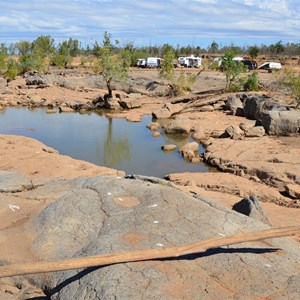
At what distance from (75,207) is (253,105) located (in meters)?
16.4

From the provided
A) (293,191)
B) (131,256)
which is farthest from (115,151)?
(131,256)

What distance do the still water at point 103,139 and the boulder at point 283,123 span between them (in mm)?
3169

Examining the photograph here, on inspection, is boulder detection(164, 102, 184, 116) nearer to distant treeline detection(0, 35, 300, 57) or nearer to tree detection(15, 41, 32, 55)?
distant treeline detection(0, 35, 300, 57)

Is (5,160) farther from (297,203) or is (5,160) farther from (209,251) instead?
(209,251)

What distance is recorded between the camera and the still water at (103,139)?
1416cm

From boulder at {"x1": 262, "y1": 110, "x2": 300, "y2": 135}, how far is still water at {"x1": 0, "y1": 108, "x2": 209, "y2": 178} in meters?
3.17

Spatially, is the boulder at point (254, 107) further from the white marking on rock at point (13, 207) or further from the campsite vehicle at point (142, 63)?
the campsite vehicle at point (142, 63)

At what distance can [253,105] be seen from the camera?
2098cm

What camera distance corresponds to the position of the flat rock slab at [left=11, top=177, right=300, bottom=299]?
4262 millimetres

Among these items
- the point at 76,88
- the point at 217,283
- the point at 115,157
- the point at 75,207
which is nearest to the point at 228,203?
the point at 75,207

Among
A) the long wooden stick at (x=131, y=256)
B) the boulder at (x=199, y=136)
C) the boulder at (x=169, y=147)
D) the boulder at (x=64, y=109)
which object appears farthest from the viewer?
the boulder at (x=64, y=109)

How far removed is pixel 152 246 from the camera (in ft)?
16.2

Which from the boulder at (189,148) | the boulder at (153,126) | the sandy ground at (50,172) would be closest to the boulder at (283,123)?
the sandy ground at (50,172)

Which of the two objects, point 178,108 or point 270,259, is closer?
point 270,259
